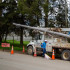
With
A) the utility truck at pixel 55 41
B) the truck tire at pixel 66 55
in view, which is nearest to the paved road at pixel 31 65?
the truck tire at pixel 66 55

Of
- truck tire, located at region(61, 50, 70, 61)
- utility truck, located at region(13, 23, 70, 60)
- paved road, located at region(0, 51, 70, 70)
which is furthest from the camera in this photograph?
utility truck, located at region(13, 23, 70, 60)

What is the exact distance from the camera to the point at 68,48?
12602 mm

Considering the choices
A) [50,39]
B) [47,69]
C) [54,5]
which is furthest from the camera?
[54,5]

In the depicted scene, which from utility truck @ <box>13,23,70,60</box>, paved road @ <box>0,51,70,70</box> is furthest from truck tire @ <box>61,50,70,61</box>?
paved road @ <box>0,51,70,70</box>

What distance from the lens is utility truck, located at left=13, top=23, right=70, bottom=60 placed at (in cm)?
1280

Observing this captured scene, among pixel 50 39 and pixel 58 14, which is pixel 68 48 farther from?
pixel 58 14

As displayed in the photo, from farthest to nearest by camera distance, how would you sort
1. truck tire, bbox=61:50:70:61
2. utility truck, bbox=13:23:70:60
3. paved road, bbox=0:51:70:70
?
utility truck, bbox=13:23:70:60 < truck tire, bbox=61:50:70:61 < paved road, bbox=0:51:70:70

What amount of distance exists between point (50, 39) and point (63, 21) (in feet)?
23.5

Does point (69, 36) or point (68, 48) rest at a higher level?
point (69, 36)

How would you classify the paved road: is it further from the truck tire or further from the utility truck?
the utility truck

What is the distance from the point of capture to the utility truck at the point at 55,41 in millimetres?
12802

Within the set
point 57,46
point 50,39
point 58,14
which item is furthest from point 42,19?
point 57,46

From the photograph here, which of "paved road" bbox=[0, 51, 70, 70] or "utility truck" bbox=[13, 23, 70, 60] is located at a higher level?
"utility truck" bbox=[13, 23, 70, 60]


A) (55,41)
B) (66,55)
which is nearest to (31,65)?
(66,55)
